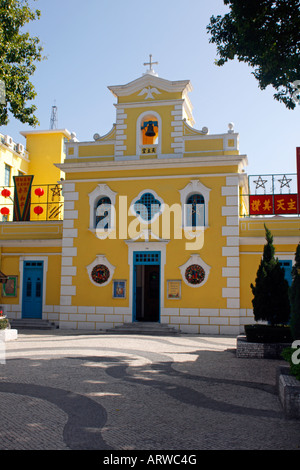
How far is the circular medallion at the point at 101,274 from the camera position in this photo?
1917 cm

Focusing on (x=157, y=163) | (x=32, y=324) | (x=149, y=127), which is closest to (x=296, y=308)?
(x=157, y=163)

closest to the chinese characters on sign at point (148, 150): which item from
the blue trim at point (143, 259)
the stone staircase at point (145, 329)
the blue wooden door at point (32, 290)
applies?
the blue trim at point (143, 259)

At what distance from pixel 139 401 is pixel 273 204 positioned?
13.4 metres

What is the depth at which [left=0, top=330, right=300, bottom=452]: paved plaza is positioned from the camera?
18.8ft

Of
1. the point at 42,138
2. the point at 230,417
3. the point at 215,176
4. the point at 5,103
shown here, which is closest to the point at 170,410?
the point at 230,417

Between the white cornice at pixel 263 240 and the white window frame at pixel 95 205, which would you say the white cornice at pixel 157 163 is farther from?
the white cornice at pixel 263 240

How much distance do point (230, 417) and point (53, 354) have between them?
6.85 metres

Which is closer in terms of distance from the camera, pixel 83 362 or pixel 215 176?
pixel 83 362

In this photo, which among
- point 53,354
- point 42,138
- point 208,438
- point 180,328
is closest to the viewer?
point 208,438

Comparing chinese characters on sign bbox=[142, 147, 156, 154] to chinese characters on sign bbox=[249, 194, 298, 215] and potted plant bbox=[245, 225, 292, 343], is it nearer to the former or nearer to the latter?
chinese characters on sign bbox=[249, 194, 298, 215]

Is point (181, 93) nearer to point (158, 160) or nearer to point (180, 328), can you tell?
point (158, 160)

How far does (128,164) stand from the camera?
19359mm

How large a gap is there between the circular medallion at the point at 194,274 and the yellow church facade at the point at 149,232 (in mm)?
42

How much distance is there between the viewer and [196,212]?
18.8 m
